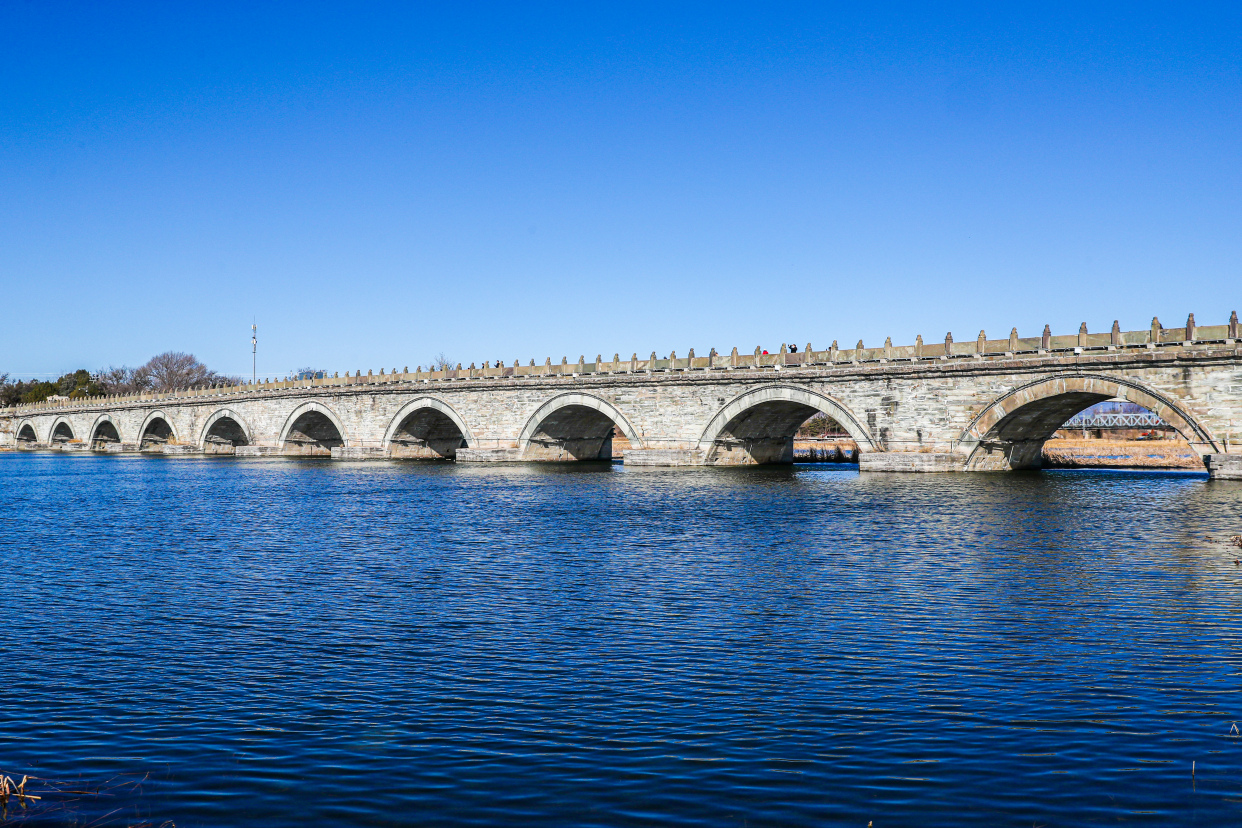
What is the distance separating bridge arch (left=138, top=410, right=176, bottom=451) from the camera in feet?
303

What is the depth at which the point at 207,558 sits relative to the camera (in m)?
20.8

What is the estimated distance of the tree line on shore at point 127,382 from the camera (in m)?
155

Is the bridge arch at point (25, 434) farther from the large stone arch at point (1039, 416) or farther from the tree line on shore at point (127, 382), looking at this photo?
the large stone arch at point (1039, 416)

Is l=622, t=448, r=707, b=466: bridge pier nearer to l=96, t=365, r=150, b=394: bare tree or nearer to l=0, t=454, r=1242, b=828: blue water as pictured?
l=0, t=454, r=1242, b=828: blue water

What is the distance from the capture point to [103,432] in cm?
10481

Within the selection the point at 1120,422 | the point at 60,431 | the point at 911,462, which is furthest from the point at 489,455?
the point at 60,431

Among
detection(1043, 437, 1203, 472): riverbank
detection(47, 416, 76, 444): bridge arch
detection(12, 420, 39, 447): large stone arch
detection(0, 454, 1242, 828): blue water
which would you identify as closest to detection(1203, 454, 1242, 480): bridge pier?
detection(0, 454, 1242, 828): blue water

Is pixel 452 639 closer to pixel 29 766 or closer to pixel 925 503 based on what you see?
pixel 29 766

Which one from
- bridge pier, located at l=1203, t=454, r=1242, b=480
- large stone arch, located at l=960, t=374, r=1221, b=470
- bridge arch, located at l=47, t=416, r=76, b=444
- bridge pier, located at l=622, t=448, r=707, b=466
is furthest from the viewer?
bridge arch, located at l=47, t=416, r=76, b=444

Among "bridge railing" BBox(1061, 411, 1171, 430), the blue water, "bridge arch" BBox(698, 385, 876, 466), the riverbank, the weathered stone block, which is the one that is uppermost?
"bridge railing" BBox(1061, 411, 1171, 430)

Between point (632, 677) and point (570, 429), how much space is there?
161 feet

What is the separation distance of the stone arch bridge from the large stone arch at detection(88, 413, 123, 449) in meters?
30.1

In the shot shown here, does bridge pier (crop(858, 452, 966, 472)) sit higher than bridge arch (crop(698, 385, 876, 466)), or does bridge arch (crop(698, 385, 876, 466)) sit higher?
bridge arch (crop(698, 385, 876, 466))

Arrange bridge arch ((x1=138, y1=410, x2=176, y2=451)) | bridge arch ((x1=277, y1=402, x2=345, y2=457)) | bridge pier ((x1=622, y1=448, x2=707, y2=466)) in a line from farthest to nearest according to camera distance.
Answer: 1. bridge arch ((x1=138, y1=410, x2=176, y2=451))
2. bridge arch ((x1=277, y1=402, x2=345, y2=457))
3. bridge pier ((x1=622, y1=448, x2=707, y2=466))
